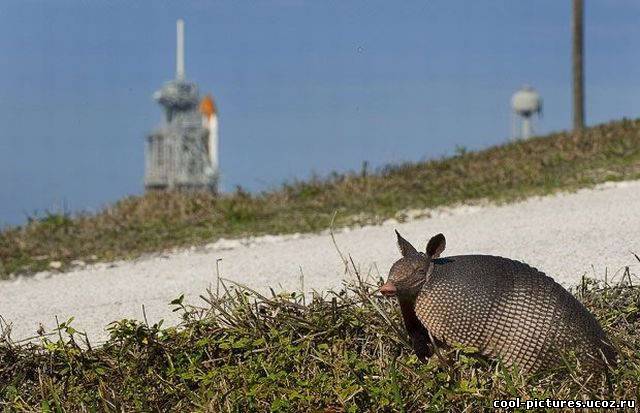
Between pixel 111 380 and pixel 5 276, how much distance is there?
6.10 m

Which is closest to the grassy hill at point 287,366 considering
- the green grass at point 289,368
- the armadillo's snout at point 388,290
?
the green grass at point 289,368

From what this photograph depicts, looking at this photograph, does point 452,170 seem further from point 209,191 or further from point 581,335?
point 581,335

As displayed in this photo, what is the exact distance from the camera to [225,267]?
949cm

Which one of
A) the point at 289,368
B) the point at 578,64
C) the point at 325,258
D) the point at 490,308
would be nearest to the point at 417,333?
the point at 490,308

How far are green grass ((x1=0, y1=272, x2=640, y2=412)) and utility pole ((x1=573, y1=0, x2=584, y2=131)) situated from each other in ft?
58.2

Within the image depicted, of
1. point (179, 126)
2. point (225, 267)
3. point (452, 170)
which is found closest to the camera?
point (225, 267)

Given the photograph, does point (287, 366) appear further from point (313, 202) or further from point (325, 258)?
point (313, 202)

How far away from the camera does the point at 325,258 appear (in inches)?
366

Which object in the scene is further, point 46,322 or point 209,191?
point 209,191

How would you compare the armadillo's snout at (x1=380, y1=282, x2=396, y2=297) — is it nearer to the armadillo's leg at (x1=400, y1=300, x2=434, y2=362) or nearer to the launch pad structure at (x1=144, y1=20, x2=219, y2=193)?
the armadillo's leg at (x1=400, y1=300, x2=434, y2=362)

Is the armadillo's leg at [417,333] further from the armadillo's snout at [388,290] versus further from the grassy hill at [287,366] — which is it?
the armadillo's snout at [388,290]

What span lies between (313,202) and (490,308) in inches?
364

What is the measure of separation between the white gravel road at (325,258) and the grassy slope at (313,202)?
695 mm

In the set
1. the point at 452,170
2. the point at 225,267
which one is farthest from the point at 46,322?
the point at 452,170
